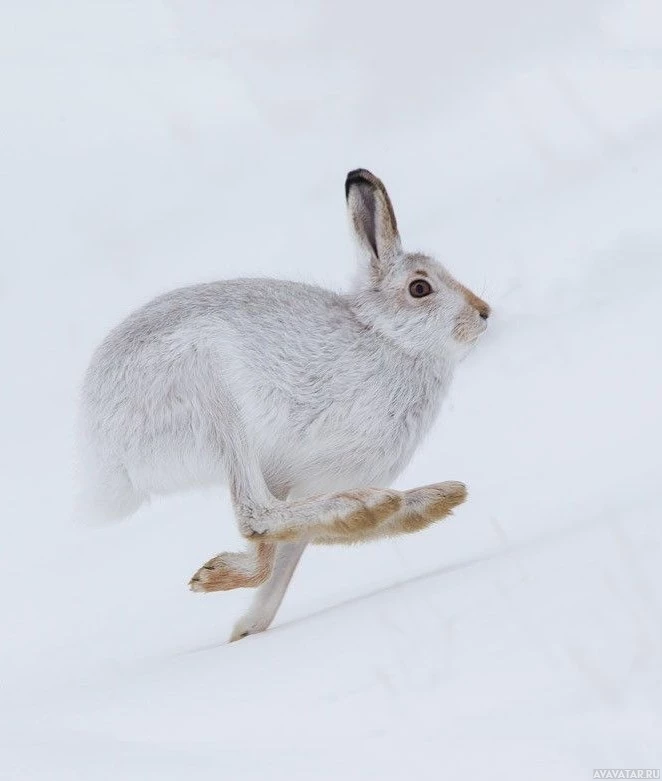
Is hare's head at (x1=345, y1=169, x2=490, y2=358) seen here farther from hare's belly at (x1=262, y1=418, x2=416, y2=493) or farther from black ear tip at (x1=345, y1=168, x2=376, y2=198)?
hare's belly at (x1=262, y1=418, x2=416, y2=493)

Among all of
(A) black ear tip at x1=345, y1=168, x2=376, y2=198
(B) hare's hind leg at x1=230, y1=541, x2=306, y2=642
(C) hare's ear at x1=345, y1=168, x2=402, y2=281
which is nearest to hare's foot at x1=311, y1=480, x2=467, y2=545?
(B) hare's hind leg at x1=230, y1=541, x2=306, y2=642

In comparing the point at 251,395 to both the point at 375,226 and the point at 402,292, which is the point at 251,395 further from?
the point at 375,226

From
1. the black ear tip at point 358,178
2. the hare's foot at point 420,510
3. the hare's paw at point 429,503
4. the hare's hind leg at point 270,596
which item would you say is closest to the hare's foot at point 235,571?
the hare's foot at point 420,510

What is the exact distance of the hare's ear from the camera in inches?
164

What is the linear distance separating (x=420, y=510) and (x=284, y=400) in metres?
0.51

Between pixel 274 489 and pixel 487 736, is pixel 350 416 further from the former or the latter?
pixel 487 736

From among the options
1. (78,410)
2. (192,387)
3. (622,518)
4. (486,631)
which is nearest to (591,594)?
(486,631)

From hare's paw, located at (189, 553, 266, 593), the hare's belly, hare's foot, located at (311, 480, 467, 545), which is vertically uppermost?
the hare's belly

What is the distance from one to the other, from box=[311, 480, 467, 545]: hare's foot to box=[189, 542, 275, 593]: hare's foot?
166 millimetres

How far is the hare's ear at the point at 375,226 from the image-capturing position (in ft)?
Answer: 13.7

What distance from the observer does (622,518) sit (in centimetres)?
409

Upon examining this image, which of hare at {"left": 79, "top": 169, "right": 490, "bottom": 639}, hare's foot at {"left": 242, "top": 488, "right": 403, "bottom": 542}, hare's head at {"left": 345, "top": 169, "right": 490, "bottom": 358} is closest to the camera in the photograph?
hare's foot at {"left": 242, "top": 488, "right": 403, "bottom": 542}

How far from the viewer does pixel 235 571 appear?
3877 millimetres

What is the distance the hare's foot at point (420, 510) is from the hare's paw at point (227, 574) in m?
0.21
